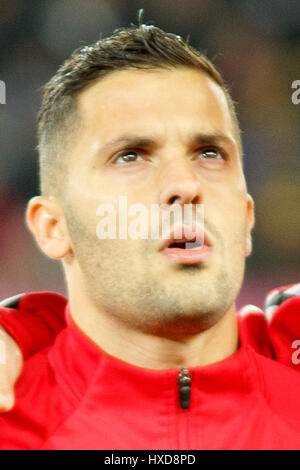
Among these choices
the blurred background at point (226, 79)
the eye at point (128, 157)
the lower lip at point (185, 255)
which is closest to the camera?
the lower lip at point (185, 255)

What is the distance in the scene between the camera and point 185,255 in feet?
3.58

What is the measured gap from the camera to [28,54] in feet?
7.43

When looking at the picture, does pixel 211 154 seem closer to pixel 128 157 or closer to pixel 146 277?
pixel 128 157

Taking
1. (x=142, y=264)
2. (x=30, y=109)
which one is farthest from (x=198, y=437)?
(x=30, y=109)

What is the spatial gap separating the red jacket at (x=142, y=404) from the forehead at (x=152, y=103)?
45cm

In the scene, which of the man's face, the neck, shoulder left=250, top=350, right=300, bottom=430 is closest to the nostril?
the man's face

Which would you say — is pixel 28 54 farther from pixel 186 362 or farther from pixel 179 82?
pixel 186 362

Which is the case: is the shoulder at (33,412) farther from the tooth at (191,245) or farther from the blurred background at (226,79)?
the blurred background at (226,79)

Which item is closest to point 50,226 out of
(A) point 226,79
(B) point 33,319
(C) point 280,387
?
(B) point 33,319

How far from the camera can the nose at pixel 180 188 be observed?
3.58 ft

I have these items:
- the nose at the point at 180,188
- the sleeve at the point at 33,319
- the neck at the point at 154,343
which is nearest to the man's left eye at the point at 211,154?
the nose at the point at 180,188

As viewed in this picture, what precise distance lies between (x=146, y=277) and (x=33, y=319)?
392mm

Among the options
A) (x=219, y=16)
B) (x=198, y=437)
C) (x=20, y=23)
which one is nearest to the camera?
(x=198, y=437)

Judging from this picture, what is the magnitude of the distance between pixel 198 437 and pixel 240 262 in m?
0.35
